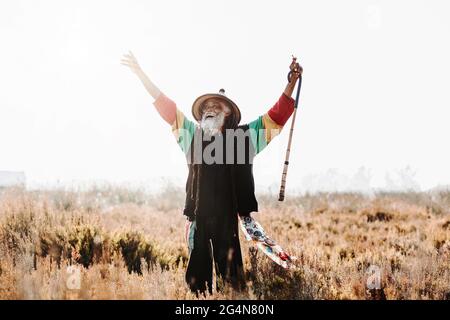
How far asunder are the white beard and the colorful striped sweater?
18 cm

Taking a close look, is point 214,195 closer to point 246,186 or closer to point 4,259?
point 246,186

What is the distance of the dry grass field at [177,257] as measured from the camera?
15.6 feet

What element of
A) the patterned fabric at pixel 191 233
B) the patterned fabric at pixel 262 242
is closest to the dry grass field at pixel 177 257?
the patterned fabric at pixel 262 242

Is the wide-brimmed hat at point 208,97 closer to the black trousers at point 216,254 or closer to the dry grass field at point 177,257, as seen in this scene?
the black trousers at point 216,254

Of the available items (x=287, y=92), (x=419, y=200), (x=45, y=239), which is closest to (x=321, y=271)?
(x=287, y=92)

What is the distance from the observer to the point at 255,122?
518 centimetres

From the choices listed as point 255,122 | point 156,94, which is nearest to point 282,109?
point 255,122

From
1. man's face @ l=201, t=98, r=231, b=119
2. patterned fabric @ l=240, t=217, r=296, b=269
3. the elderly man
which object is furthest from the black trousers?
man's face @ l=201, t=98, r=231, b=119

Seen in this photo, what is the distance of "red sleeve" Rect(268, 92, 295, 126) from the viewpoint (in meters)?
5.06

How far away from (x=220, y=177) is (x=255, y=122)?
740 mm

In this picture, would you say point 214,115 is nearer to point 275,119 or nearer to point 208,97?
point 208,97

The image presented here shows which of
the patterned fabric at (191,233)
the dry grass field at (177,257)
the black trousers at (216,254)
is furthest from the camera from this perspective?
the patterned fabric at (191,233)

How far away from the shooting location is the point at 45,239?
6555mm

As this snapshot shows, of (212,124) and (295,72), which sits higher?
(295,72)
